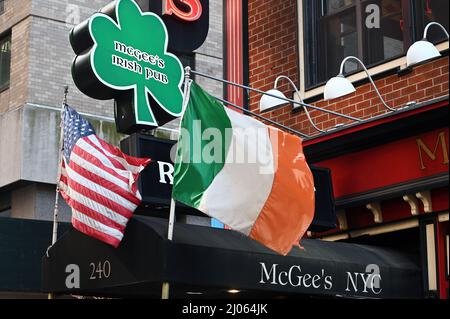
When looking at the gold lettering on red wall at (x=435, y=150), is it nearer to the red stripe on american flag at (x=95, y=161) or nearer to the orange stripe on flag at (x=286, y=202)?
the orange stripe on flag at (x=286, y=202)

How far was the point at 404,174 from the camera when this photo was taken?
11.4 meters

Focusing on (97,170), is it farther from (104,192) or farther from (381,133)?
(381,133)

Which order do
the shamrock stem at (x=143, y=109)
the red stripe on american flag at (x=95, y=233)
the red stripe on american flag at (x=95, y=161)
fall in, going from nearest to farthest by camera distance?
the red stripe on american flag at (x=95, y=233)
the red stripe on american flag at (x=95, y=161)
the shamrock stem at (x=143, y=109)

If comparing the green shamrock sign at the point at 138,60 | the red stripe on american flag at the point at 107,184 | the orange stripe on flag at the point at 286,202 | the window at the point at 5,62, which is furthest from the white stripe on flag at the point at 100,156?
the window at the point at 5,62

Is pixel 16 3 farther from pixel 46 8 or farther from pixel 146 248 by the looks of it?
pixel 146 248

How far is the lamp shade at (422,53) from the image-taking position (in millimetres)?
10656

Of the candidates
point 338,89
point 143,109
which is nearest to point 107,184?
point 143,109

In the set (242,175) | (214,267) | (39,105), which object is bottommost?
(214,267)

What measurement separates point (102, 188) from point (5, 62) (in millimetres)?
13920

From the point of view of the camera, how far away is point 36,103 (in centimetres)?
2255

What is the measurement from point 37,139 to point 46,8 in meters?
3.16

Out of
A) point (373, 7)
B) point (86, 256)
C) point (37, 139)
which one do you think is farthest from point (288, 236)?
point (37, 139)

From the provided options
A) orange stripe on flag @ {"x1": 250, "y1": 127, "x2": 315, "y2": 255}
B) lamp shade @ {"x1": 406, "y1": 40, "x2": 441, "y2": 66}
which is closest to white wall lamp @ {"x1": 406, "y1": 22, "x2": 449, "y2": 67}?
lamp shade @ {"x1": 406, "y1": 40, "x2": 441, "y2": 66}

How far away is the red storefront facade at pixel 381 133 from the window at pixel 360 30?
21mm
